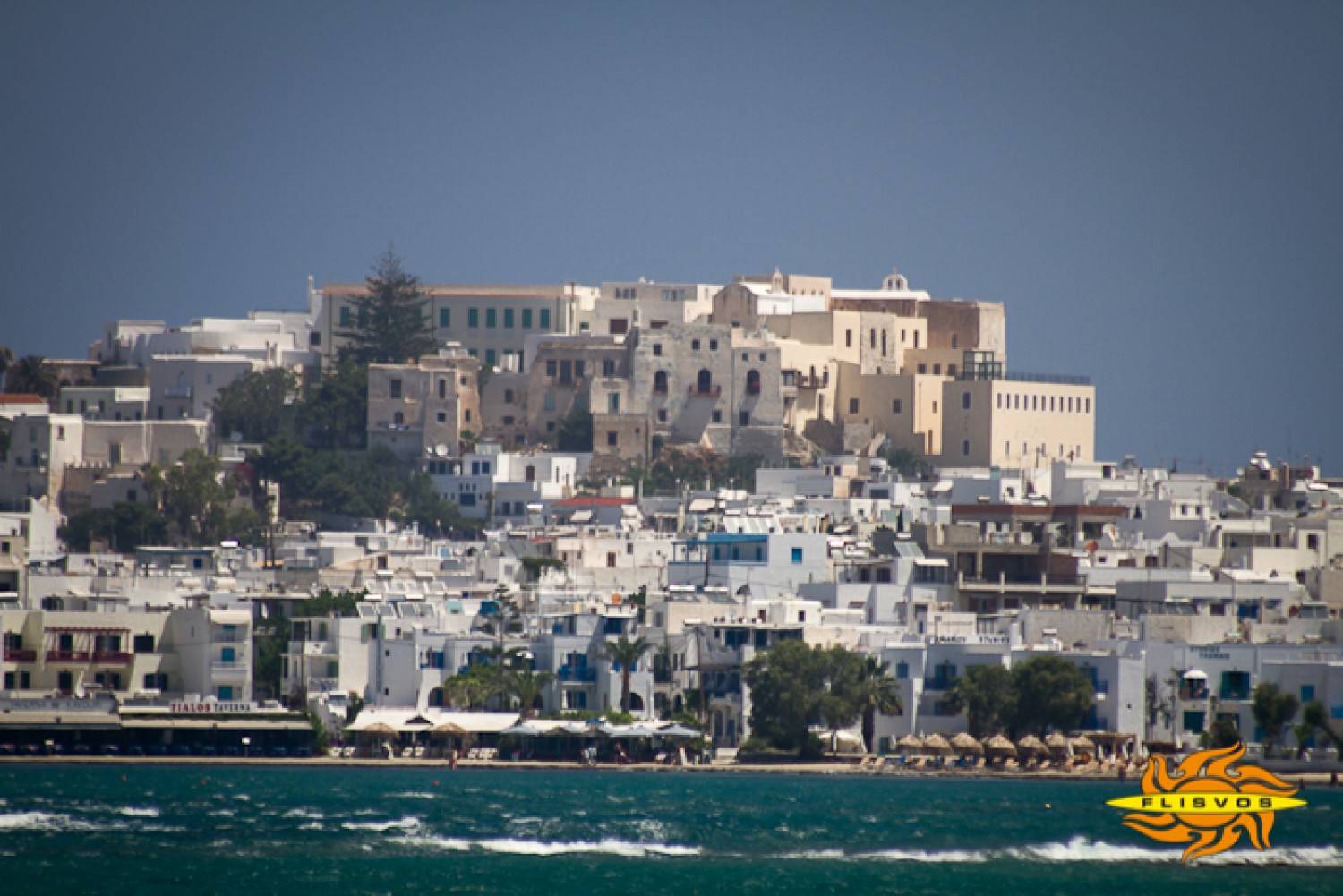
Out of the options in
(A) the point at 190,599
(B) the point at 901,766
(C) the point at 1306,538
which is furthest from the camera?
(C) the point at 1306,538

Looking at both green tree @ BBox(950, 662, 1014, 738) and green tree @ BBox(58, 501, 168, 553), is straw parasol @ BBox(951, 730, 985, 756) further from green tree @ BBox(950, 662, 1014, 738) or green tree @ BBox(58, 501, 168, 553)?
green tree @ BBox(58, 501, 168, 553)

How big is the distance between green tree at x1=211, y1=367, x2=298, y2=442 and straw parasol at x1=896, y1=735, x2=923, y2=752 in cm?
4107

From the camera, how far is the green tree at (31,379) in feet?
392

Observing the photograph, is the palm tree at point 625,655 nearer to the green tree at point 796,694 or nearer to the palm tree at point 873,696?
the green tree at point 796,694

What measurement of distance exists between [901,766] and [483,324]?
47686 mm

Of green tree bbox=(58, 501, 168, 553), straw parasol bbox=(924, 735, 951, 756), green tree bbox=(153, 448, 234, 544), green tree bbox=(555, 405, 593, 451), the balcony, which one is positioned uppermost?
green tree bbox=(555, 405, 593, 451)

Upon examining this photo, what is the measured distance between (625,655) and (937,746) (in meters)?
8.08

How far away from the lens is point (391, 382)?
11412 centimetres

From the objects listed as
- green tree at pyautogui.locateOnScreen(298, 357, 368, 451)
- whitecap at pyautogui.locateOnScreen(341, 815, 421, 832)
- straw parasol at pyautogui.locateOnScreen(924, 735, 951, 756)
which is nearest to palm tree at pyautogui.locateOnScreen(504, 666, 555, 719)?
straw parasol at pyautogui.locateOnScreen(924, 735, 951, 756)

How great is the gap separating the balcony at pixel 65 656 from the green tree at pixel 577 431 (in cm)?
3408

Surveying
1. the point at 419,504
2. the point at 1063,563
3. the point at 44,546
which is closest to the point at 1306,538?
the point at 1063,563

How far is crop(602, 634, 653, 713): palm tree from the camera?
8038 cm

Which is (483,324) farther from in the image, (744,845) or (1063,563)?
(744,845)

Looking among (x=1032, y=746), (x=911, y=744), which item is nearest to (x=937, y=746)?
(x=911, y=744)
